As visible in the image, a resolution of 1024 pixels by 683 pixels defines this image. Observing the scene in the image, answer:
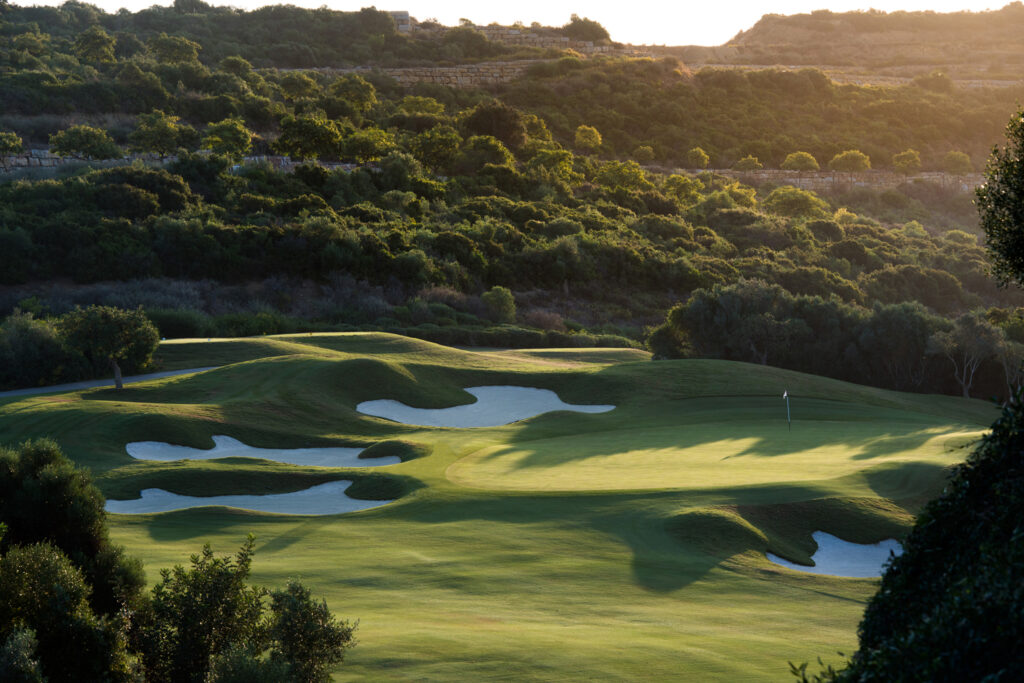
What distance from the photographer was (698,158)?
319ft

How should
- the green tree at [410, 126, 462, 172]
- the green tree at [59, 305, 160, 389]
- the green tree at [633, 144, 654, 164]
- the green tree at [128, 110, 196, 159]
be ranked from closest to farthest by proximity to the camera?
the green tree at [59, 305, 160, 389] < the green tree at [128, 110, 196, 159] < the green tree at [410, 126, 462, 172] < the green tree at [633, 144, 654, 164]

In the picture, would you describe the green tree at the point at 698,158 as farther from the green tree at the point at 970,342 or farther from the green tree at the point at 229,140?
the green tree at the point at 970,342

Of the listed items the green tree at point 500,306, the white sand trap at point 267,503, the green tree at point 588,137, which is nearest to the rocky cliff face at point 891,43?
the green tree at point 588,137

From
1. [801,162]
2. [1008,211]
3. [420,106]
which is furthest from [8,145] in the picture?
[801,162]

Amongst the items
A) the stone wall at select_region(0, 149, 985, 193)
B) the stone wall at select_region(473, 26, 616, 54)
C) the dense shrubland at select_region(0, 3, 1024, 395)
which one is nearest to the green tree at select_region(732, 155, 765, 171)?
the stone wall at select_region(0, 149, 985, 193)

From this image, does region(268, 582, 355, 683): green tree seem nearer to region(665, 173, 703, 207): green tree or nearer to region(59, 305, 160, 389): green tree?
region(59, 305, 160, 389): green tree

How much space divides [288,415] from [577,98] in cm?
9073

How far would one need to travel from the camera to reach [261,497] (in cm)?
1916

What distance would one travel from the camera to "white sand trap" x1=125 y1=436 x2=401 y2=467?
22203mm

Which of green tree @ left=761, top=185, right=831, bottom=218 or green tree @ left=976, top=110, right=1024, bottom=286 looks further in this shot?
green tree @ left=761, top=185, right=831, bottom=218

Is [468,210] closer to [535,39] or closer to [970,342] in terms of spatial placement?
[970,342]

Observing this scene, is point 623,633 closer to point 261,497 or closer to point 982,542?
point 982,542

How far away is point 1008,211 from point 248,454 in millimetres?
18481

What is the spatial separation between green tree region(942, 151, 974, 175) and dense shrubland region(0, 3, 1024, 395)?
441 mm
